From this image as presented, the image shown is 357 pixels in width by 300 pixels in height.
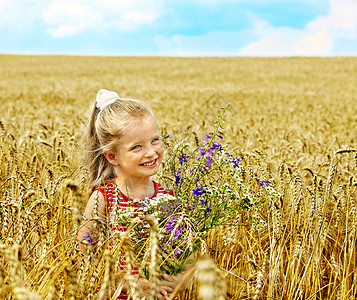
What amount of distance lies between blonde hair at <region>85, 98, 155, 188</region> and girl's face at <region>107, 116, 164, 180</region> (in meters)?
0.04

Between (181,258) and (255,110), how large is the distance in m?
8.83

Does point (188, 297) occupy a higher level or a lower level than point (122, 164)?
lower

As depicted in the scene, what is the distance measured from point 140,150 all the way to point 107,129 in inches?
8.7

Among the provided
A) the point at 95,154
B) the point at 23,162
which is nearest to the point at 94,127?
the point at 95,154

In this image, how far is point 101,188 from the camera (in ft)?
6.43

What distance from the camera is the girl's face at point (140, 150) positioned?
75.5 inches

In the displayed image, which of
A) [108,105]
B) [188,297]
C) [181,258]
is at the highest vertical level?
[108,105]

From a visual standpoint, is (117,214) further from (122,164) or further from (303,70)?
(303,70)

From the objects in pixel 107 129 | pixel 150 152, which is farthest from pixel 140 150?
pixel 107 129

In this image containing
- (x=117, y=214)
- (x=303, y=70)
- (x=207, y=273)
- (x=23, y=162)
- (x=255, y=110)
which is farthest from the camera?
(x=303, y=70)

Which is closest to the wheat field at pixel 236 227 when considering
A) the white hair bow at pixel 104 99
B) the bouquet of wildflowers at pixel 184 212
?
the bouquet of wildflowers at pixel 184 212

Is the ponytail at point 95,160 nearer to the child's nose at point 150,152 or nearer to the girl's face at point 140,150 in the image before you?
the girl's face at point 140,150

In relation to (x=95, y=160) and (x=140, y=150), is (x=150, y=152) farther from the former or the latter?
(x=95, y=160)

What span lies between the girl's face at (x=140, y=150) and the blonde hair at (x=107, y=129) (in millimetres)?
36
